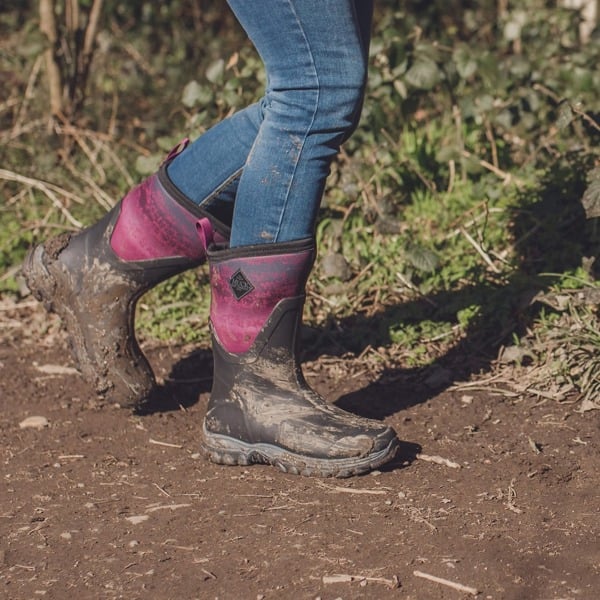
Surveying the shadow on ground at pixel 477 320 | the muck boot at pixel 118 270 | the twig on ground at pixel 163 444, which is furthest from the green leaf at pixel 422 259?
the twig on ground at pixel 163 444

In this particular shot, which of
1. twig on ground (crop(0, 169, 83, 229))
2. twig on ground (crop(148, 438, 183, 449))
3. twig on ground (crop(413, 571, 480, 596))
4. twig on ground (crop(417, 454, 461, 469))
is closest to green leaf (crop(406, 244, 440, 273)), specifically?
twig on ground (crop(417, 454, 461, 469))

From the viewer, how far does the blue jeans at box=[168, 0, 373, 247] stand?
222cm

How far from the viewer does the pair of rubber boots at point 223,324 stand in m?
2.45

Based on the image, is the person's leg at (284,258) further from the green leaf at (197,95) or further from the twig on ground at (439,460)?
the green leaf at (197,95)

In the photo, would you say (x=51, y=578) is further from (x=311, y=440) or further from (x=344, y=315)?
(x=344, y=315)

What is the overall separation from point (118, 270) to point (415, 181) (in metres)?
1.62

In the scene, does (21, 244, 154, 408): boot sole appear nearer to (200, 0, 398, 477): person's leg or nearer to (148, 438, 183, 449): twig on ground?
(148, 438, 183, 449): twig on ground

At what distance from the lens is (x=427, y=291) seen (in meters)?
3.40

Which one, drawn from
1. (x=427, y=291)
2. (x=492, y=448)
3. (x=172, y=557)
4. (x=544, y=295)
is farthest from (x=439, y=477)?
(x=427, y=291)

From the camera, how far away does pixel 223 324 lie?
2543 mm

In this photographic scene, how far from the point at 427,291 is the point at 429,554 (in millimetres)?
1461

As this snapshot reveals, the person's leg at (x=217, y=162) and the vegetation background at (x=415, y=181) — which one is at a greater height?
the person's leg at (x=217, y=162)

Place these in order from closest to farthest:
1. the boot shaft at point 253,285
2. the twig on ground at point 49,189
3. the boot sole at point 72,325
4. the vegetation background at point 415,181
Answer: the boot shaft at point 253,285
the boot sole at point 72,325
the vegetation background at point 415,181
the twig on ground at point 49,189

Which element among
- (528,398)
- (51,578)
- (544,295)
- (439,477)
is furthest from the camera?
(544,295)
